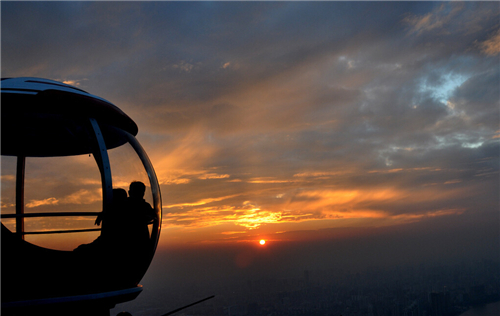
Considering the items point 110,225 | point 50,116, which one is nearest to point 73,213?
point 110,225

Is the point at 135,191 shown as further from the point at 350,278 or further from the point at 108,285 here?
the point at 350,278

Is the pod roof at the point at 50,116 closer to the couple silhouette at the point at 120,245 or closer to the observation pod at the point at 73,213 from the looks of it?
the observation pod at the point at 73,213

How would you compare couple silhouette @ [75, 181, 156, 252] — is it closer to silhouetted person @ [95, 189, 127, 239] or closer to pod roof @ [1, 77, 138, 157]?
silhouetted person @ [95, 189, 127, 239]

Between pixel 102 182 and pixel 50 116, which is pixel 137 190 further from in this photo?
pixel 50 116

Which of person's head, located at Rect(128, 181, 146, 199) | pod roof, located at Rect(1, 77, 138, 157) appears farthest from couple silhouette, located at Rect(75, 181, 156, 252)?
pod roof, located at Rect(1, 77, 138, 157)

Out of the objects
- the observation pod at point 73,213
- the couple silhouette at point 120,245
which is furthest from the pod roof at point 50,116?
the couple silhouette at point 120,245
